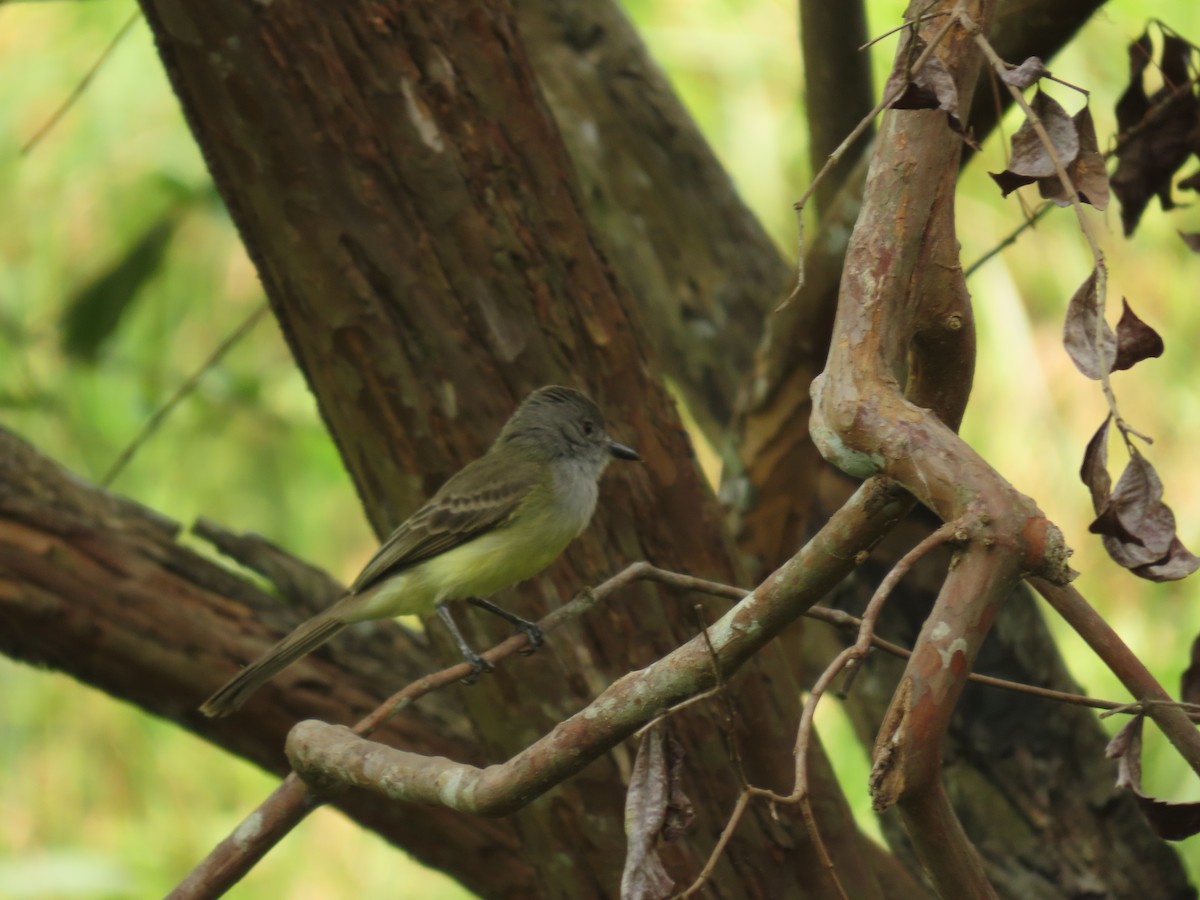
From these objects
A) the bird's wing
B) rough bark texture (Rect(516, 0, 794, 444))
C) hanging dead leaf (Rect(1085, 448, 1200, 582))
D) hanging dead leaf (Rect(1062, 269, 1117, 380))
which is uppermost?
rough bark texture (Rect(516, 0, 794, 444))

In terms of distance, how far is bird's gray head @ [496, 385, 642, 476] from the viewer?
385 centimetres

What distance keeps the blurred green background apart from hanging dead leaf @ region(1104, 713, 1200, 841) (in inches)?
158

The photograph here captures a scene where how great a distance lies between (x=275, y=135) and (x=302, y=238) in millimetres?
258

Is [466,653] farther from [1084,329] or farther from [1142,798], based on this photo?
[1084,329]

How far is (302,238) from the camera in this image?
3549mm

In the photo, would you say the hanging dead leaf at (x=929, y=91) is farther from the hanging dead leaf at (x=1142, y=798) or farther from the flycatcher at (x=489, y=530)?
the flycatcher at (x=489, y=530)

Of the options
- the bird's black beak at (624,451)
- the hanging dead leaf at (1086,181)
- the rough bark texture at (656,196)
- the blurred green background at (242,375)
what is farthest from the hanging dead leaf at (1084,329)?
the blurred green background at (242,375)

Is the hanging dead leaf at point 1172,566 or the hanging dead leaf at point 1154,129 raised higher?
the hanging dead leaf at point 1154,129

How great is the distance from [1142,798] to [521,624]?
1.96m

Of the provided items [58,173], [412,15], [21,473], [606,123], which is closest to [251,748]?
[21,473]

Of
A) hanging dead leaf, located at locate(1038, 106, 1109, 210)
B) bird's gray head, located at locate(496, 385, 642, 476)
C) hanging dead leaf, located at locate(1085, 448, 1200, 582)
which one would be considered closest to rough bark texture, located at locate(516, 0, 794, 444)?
bird's gray head, located at locate(496, 385, 642, 476)

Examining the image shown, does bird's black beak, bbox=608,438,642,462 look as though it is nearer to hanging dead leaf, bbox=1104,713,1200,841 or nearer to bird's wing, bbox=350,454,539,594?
bird's wing, bbox=350,454,539,594

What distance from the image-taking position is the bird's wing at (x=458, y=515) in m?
3.95

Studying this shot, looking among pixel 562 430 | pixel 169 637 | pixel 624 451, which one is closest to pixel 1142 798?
pixel 624 451
